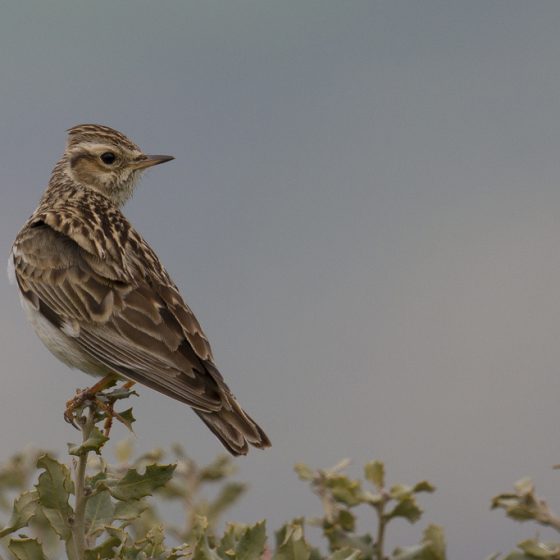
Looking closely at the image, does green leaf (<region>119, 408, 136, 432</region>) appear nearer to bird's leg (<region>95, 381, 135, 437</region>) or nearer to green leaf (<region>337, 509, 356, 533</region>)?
bird's leg (<region>95, 381, 135, 437</region>)

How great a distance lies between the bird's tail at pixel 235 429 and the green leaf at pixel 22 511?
7.10 feet

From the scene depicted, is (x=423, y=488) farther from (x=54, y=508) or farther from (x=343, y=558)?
(x=54, y=508)

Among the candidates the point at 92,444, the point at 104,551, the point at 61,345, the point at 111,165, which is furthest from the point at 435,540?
the point at 111,165

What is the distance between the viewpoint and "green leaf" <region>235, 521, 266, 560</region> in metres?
4.01

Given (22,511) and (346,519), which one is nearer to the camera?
(22,511)

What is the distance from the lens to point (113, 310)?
312 inches

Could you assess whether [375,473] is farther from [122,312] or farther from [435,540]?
[122,312]

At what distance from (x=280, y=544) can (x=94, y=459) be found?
232 centimetres

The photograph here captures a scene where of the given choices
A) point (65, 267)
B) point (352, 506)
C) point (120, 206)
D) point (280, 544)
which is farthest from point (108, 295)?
point (280, 544)

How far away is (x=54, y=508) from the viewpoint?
4.44m

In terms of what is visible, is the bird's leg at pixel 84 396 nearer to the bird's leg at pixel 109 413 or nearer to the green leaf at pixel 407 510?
the bird's leg at pixel 109 413

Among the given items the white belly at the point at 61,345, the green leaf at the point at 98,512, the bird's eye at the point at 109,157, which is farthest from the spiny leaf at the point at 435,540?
the bird's eye at the point at 109,157

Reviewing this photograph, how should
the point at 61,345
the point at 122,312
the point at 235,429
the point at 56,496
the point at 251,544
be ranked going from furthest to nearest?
the point at 61,345 < the point at 122,312 < the point at 235,429 < the point at 56,496 < the point at 251,544

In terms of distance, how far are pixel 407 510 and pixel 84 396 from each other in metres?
2.67
